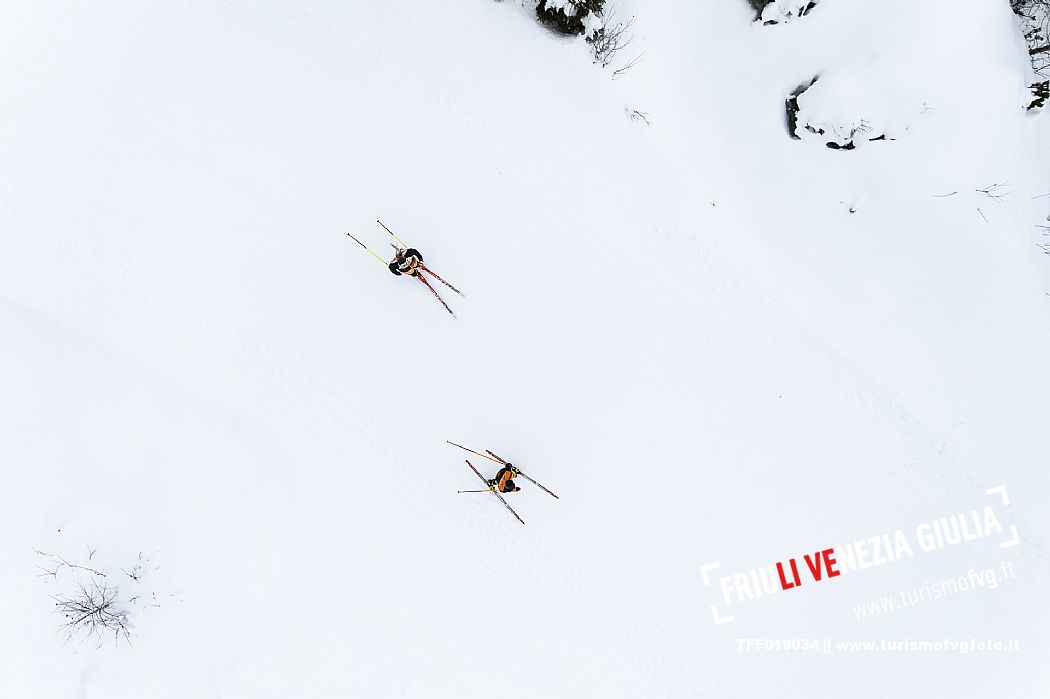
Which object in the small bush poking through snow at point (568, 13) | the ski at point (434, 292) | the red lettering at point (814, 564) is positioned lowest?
the red lettering at point (814, 564)

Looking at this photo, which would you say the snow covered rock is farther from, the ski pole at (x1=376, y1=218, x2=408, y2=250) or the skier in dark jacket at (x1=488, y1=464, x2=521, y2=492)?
the skier in dark jacket at (x1=488, y1=464, x2=521, y2=492)

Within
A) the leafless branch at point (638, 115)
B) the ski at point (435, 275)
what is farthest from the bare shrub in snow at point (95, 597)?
the leafless branch at point (638, 115)

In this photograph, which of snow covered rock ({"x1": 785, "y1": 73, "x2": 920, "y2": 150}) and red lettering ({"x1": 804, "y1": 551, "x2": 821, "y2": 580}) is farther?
red lettering ({"x1": 804, "y1": 551, "x2": 821, "y2": 580})

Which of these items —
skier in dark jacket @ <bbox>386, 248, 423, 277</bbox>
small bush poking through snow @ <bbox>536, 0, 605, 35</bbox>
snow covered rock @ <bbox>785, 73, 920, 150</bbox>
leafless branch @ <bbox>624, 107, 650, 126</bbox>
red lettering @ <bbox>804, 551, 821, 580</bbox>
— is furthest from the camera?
red lettering @ <bbox>804, 551, 821, 580</bbox>

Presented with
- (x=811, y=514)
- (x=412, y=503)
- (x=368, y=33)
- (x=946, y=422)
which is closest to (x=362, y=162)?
(x=368, y=33)

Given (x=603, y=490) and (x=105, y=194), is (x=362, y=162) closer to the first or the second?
(x=105, y=194)

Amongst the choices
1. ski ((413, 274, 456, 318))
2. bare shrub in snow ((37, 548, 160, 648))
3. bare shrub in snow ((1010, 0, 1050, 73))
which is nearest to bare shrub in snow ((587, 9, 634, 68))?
ski ((413, 274, 456, 318))

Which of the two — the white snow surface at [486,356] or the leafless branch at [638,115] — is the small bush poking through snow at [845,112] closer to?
the white snow surface at [486,356]
